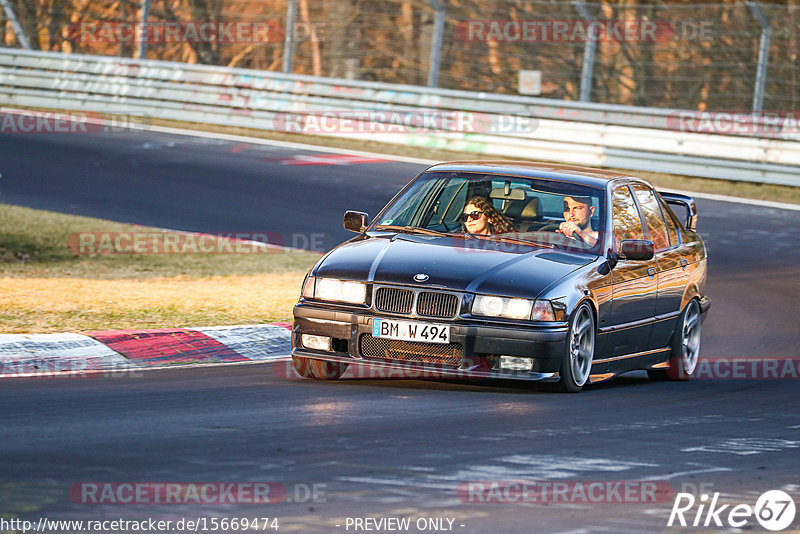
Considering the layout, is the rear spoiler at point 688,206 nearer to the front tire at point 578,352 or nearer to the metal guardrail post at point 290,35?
the front tire at point 578,352

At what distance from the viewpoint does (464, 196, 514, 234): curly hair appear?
9.26 meters

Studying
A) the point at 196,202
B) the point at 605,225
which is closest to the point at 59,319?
the point at 605,225

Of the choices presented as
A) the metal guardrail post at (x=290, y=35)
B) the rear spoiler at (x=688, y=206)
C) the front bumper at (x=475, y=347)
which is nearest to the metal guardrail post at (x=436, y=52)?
the metal guardrail post at (x=290, y=35)

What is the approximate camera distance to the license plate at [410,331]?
8.19 m

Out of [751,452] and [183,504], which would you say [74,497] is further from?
[751,452]

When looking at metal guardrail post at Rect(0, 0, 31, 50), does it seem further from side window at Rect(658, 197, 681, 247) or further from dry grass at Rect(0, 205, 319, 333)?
side window at Rect(658, 197, 681, 247)

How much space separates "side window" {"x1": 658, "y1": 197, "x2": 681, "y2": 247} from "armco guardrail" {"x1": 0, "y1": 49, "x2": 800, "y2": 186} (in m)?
10.4

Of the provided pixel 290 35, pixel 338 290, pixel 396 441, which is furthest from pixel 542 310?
pixel 290 35

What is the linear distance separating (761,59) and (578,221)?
44.1ft

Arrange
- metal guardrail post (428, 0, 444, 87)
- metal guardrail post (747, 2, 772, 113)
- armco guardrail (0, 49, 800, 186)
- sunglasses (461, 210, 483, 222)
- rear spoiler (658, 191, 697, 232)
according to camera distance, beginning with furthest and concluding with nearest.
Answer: metal guardrail post (428, 0, 444, 87) < metal guardrail post (747, 2, 772, 113) < armco guardrail (0, 49, 800, 186) < rear spoiler (658, 191, 697, 232) < sunglasses (461, 210, 483, 222)

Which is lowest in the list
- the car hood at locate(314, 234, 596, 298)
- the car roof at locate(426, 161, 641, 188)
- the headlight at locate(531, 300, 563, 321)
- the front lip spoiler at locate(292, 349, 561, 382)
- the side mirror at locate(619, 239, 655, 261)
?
the front lip spoiler at locate(292, 349, 561, 382)

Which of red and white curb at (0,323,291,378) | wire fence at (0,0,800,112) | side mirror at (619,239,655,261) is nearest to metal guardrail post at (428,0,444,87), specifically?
wire fence at (0,0,800,112)

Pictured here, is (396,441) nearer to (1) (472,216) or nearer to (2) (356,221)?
(1) (472,216)

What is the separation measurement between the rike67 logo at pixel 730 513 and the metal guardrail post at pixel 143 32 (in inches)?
840
